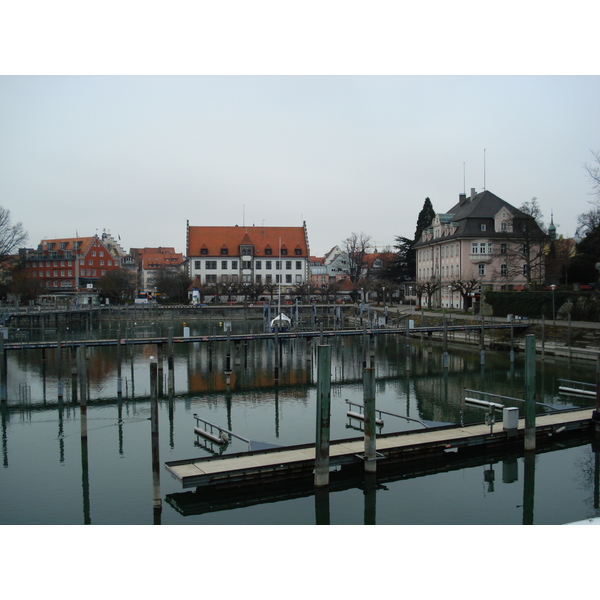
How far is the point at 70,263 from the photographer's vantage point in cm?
9506

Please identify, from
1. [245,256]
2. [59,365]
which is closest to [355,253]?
[245,256]

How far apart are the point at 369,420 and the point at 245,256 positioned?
78.4m

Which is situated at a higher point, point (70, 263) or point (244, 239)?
point (244, 239)

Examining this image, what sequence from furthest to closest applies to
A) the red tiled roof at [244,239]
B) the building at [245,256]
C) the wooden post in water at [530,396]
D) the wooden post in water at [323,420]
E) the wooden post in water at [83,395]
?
the red tiled roof at [244,239], the building at [245,256], the wooden post in water at [83,395], the wooden post in water at [530,396], the wooden post in water at [323,420]

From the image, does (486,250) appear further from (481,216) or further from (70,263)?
(70,263)

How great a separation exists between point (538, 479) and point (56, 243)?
99.1m

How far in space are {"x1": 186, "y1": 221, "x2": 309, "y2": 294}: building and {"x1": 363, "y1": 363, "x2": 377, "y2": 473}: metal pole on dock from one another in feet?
245

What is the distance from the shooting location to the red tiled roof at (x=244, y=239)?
9212 centimetres

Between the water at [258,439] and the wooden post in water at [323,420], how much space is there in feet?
2.49

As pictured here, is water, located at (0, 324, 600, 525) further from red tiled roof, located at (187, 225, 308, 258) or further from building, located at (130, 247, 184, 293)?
building, located at (130, 247, 184, 293)

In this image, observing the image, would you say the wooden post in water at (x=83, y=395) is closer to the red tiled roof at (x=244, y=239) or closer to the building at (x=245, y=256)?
the building at (x=245, y=256)

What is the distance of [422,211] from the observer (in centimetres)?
7769

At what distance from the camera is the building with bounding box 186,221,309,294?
300ft

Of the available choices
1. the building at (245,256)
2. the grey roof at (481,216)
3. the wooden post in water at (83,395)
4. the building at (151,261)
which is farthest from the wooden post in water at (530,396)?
the building at (151,261)
